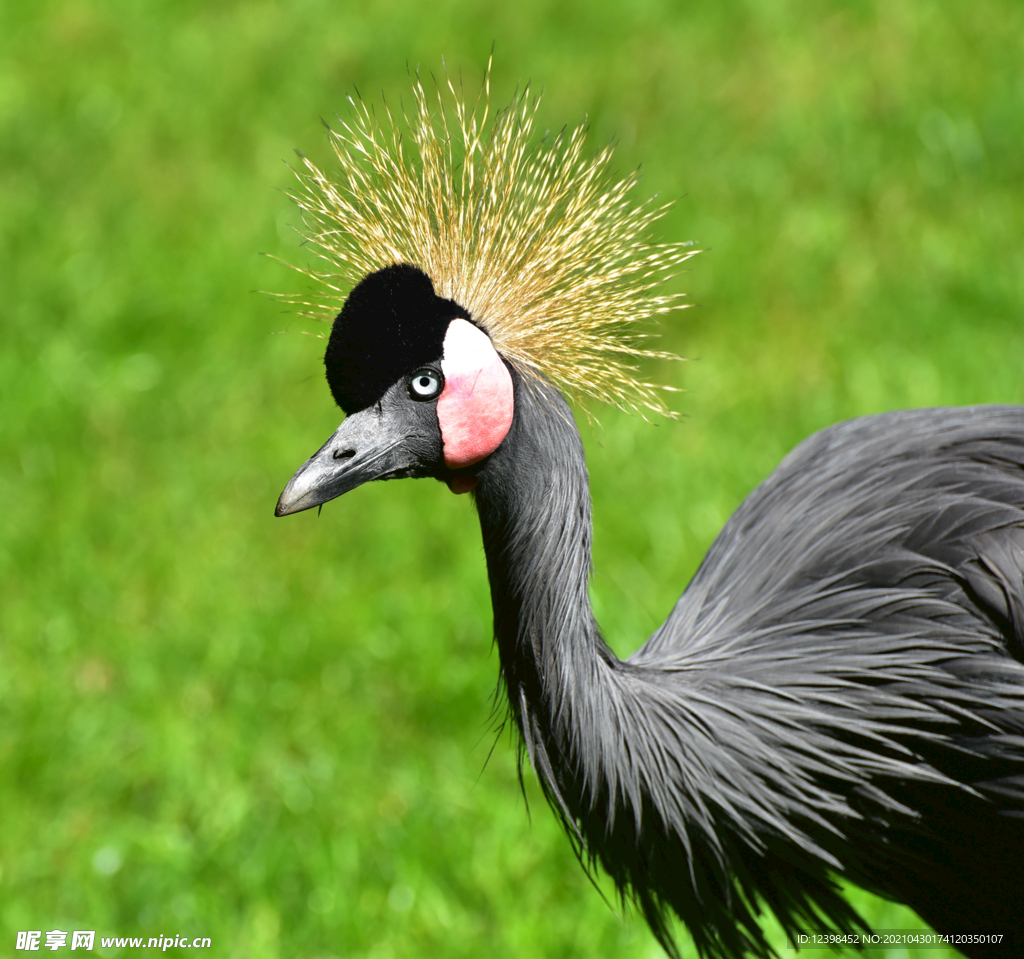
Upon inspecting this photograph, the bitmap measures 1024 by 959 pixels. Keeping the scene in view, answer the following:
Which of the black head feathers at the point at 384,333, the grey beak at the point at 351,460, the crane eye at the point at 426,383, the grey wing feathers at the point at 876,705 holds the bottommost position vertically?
the grey wing feathers at the point at 876,705

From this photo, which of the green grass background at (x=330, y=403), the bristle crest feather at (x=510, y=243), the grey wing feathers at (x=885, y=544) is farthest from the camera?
the green grass background at (x=330, y=403)

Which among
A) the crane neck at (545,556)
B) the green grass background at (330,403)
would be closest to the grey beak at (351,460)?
the crane neck at (545,556)

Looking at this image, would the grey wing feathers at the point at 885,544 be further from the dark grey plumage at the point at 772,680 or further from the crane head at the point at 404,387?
the crane head at the point at 404,387

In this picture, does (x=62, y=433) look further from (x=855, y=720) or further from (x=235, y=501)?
(x=855, y=720)

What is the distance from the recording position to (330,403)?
12.1ft

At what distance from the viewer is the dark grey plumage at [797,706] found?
157 centimetres

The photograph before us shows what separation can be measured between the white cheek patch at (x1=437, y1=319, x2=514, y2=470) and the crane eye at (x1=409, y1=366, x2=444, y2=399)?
0.01m

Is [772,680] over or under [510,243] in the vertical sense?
under

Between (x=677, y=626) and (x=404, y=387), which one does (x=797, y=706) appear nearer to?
(x=677, y=626)

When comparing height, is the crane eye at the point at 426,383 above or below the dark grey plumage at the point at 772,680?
above

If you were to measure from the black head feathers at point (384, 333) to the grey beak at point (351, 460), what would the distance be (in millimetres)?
33

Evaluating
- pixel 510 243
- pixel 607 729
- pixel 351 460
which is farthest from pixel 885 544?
pixel 351 460

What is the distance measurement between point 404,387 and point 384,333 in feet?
0.24

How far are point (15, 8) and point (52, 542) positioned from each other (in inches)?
112
